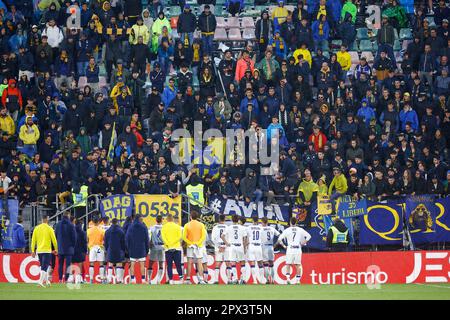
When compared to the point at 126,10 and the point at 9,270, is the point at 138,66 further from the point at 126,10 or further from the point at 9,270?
the point at 9,270

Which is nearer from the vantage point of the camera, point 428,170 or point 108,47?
point 428,170

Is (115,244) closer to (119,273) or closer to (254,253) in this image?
(119,273)

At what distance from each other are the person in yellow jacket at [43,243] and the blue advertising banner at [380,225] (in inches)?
332

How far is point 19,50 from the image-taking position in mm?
41219

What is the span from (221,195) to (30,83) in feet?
28.7

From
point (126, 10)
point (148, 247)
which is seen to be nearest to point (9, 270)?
point (148, 247)

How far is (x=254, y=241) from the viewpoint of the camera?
3522 centimetres

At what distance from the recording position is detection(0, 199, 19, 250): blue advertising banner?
1371 inches

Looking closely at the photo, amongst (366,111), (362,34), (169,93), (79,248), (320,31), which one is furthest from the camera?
(362,34)

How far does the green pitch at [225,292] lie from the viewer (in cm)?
2977

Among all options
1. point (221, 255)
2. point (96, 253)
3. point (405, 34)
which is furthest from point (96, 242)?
point (405, 34)

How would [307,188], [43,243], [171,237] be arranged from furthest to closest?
[307,188] < [171,237] < [43,243]

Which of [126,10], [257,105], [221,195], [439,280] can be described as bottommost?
[439,280]

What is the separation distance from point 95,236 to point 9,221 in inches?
94.7
